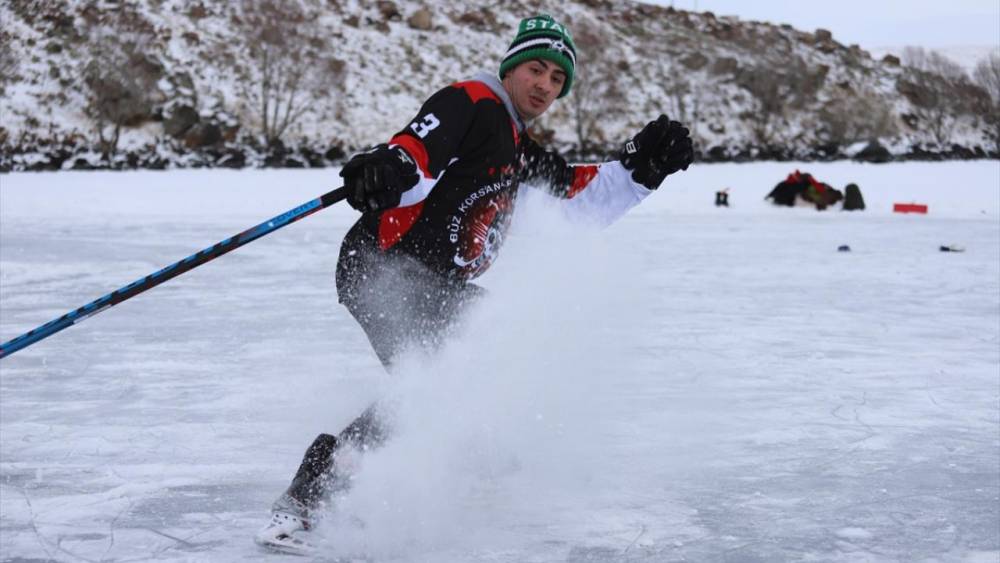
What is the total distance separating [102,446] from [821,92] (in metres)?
36.0

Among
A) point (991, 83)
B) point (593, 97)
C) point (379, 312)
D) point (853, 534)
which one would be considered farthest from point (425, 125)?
point (991, 83)

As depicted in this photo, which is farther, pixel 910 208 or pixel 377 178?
pixel 910 208

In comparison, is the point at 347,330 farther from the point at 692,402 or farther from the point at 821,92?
the point at 821,92

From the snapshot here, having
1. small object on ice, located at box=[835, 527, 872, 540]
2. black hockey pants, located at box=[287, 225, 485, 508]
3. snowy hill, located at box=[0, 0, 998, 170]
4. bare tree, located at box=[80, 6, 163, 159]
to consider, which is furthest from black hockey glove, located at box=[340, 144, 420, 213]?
bare tree, located at box=[80, 6, 163, 159]

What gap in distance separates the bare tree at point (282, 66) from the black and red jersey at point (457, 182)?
22.6 m

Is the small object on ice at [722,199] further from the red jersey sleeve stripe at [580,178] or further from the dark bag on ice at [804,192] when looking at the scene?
the red jersey sleeve stripe at [580,178]

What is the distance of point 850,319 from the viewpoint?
5.50m

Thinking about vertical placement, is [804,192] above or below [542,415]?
above

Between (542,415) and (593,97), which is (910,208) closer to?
(542,415)

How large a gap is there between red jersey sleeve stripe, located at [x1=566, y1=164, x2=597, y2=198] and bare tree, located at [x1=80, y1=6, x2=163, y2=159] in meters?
20.3

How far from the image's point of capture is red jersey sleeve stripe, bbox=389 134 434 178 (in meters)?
→ 2.26

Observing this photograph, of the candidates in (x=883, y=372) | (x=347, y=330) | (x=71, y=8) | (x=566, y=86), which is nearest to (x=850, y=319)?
(x=883, y=372)

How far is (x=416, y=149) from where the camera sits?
2.27 m

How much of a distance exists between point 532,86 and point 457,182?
322 millimetres
